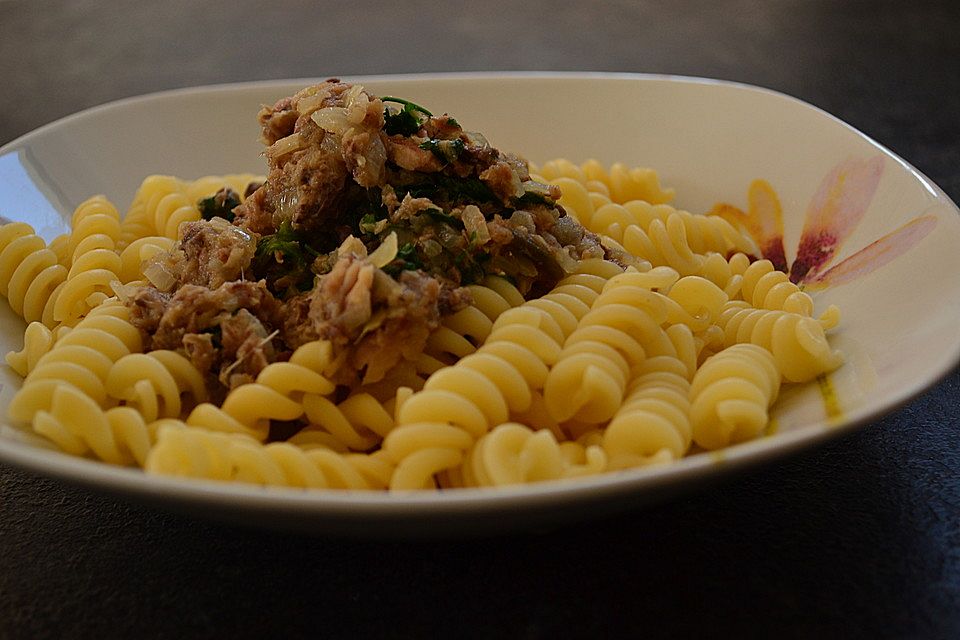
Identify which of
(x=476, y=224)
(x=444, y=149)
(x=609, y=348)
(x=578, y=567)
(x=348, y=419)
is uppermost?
(x=444, y=149)

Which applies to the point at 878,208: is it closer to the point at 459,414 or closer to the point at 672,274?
the point at 672,274

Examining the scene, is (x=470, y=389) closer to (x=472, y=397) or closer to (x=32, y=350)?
(x=472, y=397)

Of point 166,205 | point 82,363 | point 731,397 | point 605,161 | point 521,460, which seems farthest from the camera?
point 605,161

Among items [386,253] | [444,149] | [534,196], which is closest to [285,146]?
[444,149]

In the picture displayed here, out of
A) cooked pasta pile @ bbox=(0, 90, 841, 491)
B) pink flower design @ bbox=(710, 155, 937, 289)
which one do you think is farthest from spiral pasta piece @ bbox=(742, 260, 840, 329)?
pink flower design @ bbox=(710, 155, 937, 289)

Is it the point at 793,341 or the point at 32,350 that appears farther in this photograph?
the point at 32,350

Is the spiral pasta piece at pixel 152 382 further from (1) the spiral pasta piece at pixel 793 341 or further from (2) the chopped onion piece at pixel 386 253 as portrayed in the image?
(1) the spiral pasta piece at pixel 793 341
